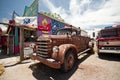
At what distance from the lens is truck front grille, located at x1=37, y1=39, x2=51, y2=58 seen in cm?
450

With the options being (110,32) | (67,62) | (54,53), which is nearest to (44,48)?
(54,53)

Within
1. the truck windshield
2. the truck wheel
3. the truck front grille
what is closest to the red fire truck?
the truck windshield

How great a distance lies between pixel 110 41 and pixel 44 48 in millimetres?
5022

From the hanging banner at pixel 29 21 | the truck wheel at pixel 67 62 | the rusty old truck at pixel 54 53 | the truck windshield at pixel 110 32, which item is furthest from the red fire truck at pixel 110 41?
the hanging banner at pixel 29 21

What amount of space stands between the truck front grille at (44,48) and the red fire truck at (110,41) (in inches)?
186

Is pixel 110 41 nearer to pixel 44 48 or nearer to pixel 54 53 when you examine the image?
pixel 54 53

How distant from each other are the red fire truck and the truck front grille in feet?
15.5

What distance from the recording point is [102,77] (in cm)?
430

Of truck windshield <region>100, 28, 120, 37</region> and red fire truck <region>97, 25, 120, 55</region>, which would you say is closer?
red fire truck <region>97, 25, 120, 55</region>

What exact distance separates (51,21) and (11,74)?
9.88m

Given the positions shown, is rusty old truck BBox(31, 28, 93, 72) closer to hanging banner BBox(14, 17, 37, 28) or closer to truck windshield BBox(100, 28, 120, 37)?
truck windshield BBox(100, 28, 120, 37)

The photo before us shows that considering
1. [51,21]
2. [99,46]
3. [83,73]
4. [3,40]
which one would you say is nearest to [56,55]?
[83,73]

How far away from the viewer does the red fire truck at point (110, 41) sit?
22.0 ft

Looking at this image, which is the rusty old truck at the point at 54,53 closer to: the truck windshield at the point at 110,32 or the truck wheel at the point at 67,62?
the truck wheel at the point at 67,62
